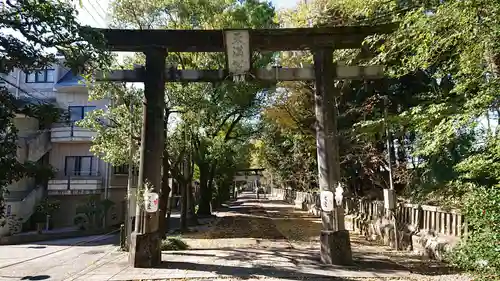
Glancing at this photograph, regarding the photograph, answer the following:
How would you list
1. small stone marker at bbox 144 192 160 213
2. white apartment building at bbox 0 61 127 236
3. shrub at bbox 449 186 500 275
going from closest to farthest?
shrub at bbox 449 186 500 275
small stone marker at bbox 144 192 160 213
white apartment building at bbox 0 61 127 236

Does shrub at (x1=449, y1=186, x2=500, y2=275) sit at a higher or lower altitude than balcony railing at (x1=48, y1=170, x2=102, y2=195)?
lower

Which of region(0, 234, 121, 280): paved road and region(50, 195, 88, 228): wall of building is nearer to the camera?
region(0, 234, 121, 280): paved road

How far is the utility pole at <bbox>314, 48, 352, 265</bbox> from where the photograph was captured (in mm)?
9602

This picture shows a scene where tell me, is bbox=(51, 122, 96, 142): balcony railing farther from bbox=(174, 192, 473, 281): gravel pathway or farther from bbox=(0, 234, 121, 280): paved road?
bbox=(174, 192, 473, 281): gravel pathway

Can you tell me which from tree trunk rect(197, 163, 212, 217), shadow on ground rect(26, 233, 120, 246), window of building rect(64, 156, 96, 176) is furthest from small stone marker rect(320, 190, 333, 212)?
window of building rect(64, 156, 96, 176)

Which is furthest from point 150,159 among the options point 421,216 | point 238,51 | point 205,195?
point 205,195

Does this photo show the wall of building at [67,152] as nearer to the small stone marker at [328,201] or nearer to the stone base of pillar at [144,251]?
the stone base of pillar at [144,251]

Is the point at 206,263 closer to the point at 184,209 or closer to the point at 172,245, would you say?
the point at 172,245

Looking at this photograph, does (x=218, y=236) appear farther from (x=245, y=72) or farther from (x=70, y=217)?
(x=70, y=217)

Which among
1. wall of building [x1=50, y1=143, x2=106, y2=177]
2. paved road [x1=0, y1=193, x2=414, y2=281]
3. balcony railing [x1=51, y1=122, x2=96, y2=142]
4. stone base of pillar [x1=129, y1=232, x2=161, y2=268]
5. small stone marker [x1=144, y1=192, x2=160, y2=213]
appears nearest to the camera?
paved road [x1=0, y1=193, x2=414, y2=281]

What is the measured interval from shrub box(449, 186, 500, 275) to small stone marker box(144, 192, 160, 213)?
6758 mm

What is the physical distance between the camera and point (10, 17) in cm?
439

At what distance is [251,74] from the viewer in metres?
10.4

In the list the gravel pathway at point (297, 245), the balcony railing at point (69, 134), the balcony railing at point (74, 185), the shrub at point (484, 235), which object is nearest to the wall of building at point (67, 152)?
the balcony railing at point (69, 134)
